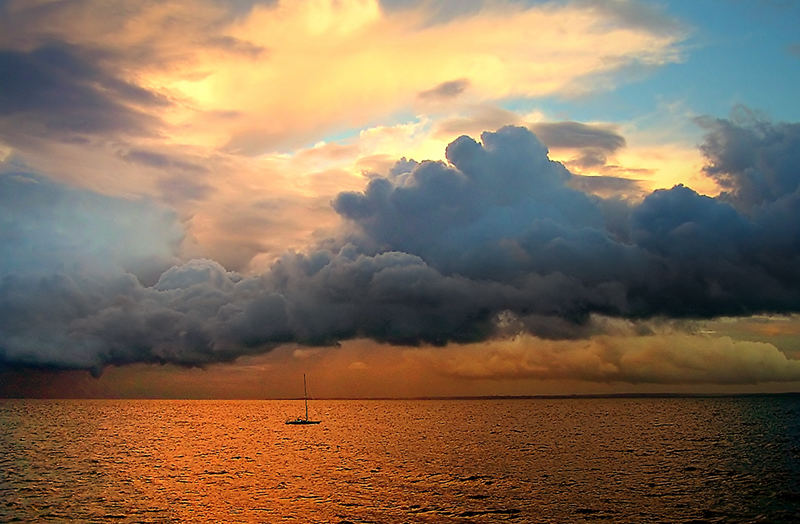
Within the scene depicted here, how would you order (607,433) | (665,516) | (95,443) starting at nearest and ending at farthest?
(665,516) → (95,443) → (607,433)

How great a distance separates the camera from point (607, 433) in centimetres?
16838

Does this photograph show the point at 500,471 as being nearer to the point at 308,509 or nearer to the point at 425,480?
the point at 425,480

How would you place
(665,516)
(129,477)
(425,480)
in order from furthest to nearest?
Answer: (129,477)
(425,480)
(665,516)

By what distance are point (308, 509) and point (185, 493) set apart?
19.9 m

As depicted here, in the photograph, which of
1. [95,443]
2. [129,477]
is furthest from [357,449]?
[95,443]

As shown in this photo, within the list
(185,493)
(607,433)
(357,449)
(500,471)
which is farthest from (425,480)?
(607,433)

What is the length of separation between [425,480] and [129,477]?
4216cm

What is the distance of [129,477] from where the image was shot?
297ft

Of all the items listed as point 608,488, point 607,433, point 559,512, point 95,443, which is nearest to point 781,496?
point 608,488

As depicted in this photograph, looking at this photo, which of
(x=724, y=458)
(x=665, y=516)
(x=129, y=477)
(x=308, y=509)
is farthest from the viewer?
(x=724, y=458)

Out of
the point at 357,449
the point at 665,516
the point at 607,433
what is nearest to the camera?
the point at 665,516

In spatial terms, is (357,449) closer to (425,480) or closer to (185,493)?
(425,480)

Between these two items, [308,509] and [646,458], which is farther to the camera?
[646,458]

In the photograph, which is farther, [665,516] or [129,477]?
[129,477]
